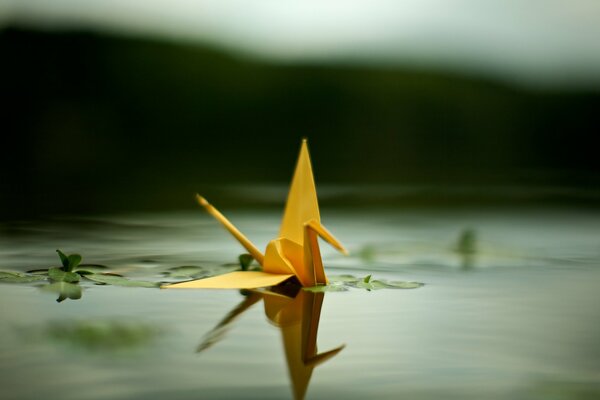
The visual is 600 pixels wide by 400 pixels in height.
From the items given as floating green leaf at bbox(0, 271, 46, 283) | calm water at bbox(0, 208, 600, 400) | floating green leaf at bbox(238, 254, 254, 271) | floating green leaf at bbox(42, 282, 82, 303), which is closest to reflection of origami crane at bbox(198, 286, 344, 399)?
calm water at bbox(0, 208, 600, 400)

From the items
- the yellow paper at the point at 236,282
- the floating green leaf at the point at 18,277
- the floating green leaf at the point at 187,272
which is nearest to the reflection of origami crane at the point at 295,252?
the yellow paper at the point at 236,282

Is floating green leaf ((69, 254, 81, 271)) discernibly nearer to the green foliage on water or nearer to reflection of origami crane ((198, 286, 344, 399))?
reflection of origami crane ((198, 286, 344, 399))

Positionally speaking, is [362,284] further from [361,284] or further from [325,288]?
[325,288]

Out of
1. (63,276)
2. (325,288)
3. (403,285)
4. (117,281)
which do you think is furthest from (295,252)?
(63,276)

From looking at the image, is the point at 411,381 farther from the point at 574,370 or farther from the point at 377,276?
the point at 377,276

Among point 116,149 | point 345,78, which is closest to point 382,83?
point 345,78
